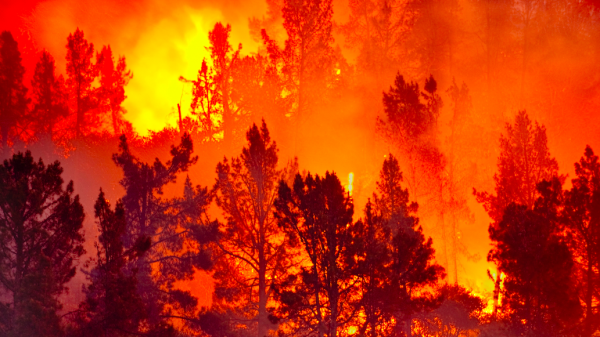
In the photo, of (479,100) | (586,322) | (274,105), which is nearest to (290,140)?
(274,105)

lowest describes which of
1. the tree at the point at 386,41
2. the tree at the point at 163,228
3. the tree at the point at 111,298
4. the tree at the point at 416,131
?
the tree at the point at 111,298

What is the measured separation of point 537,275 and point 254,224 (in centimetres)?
1226

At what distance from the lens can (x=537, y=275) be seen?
19.1 m

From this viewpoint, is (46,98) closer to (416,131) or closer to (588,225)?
(416,131)

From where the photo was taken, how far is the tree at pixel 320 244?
1731 cm

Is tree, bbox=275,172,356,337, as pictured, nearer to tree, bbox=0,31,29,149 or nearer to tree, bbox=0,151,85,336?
tree, bbox=0,151,85,336

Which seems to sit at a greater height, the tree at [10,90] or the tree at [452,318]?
the tree at [10,90]

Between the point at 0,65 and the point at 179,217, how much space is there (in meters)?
22.4

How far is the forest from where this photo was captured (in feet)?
56.9

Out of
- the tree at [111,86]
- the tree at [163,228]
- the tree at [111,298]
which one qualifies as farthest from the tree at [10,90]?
the tree at [111,298]

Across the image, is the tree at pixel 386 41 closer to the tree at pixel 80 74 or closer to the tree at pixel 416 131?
the tree at pixel 416 131

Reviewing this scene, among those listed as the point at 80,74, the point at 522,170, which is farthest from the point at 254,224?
the point at 80,74

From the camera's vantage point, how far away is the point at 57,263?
1534 centimetres

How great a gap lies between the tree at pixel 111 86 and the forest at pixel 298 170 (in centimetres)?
24
